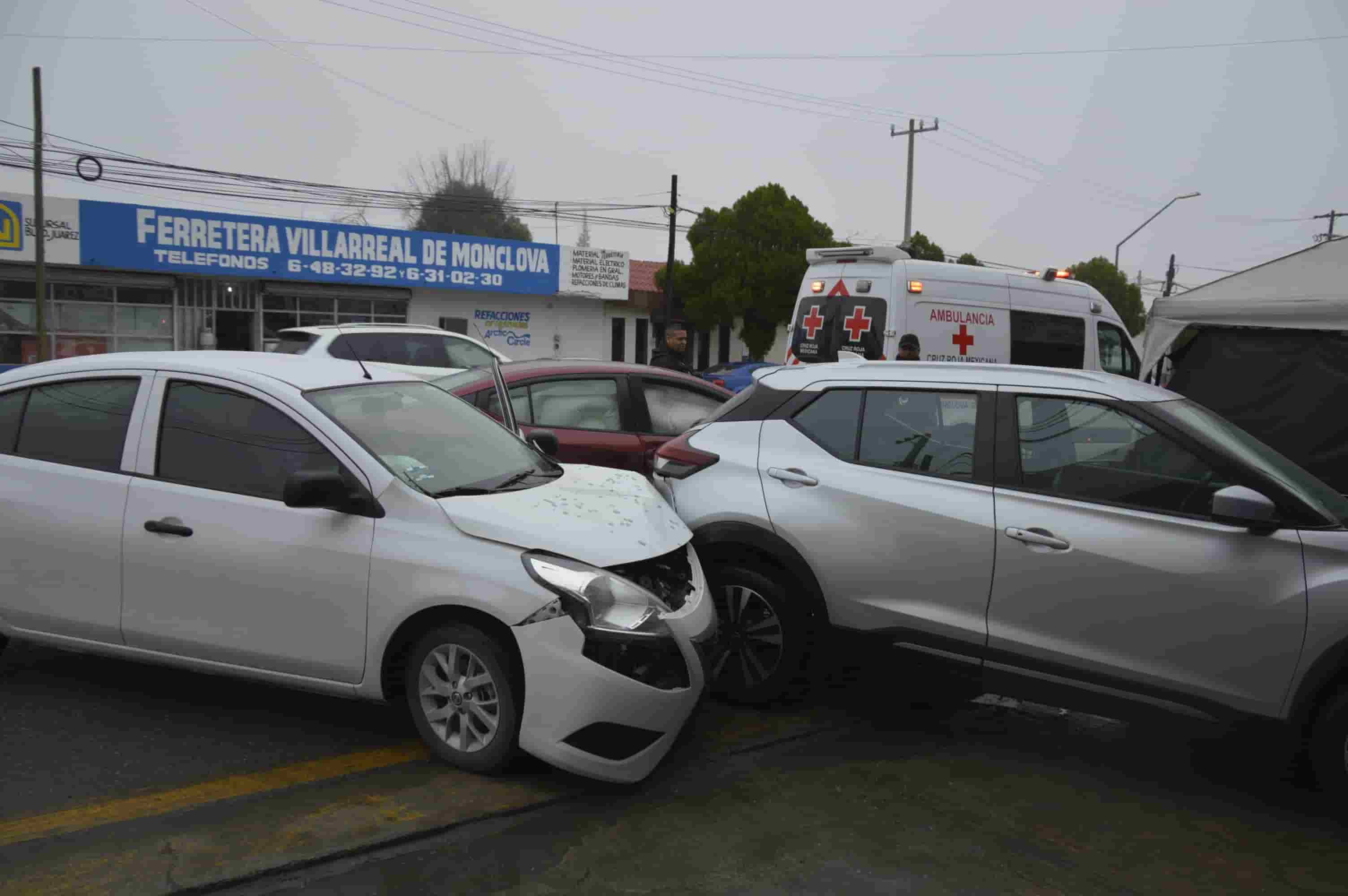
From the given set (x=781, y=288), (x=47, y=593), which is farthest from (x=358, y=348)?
(x=781, y=288)

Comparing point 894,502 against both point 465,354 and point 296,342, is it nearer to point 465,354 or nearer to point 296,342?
point 296,342

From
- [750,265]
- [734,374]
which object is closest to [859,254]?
[734,374]

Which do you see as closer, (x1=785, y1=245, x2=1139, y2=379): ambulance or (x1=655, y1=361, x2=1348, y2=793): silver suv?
(x1=655, y1=361, x2=1348, y2=793): silver suv

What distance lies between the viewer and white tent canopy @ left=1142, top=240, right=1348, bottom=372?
8.31m

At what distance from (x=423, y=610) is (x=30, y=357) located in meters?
26.2

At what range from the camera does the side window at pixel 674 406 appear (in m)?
7.49

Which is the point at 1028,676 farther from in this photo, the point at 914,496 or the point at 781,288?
the point at 781,288

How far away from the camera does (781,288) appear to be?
3866cm

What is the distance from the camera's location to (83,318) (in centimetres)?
2666

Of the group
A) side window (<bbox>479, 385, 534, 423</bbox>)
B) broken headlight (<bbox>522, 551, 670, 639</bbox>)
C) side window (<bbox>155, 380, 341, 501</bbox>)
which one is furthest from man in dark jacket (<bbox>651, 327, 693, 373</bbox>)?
broken headlight (<bbox>522, 551, 670, 639</bbox>)

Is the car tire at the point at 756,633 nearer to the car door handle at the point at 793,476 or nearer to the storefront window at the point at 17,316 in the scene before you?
the car door handle at the point at 793,476

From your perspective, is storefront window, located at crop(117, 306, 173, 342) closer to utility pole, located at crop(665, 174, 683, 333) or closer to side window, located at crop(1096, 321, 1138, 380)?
utility pole, located at crop(665, 174, 683, 333)

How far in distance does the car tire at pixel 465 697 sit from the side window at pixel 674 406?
142 inches

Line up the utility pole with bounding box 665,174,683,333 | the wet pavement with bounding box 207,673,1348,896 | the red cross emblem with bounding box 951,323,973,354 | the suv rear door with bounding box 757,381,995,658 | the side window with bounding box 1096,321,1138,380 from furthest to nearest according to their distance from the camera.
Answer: the utility pole with bounding box 665,174,683,333, the side window with bounding box 1096,321,1138,380, the red cross emblem with bounding box 951,323,973,354, the suv rear door with bounding box 757,381,995,658, the wet pavement with bounding box 207,673,1348,896
